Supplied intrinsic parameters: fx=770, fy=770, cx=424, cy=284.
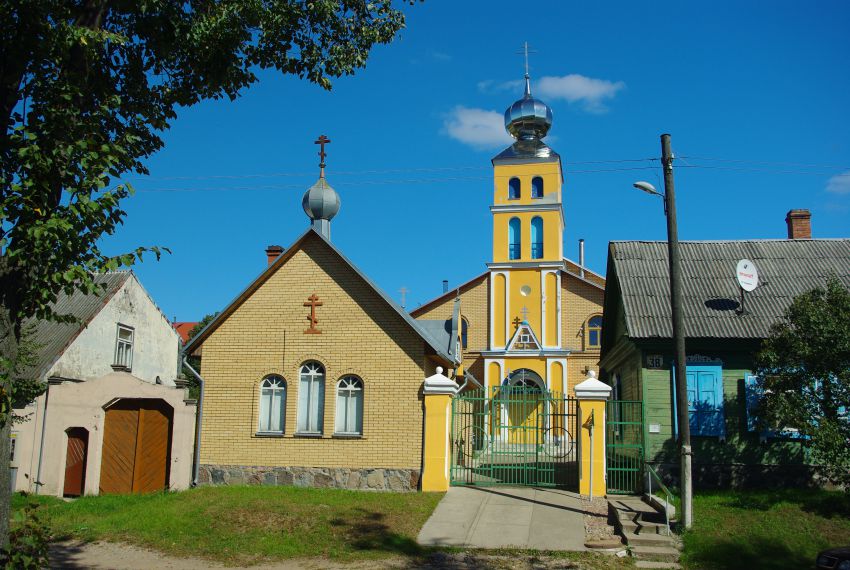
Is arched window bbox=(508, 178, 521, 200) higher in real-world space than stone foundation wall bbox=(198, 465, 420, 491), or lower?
higher

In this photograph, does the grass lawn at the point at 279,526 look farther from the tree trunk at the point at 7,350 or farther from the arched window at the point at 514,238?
the arched window at the point at 514,238

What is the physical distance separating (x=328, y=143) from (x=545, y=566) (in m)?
11.7

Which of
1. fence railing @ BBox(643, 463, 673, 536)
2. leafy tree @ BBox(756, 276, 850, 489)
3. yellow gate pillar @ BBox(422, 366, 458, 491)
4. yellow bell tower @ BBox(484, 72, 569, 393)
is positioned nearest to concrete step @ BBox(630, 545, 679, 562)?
fence railing @ BBox(643, 463, 673, 536)

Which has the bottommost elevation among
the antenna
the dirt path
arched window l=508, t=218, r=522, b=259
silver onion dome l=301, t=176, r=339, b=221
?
the dirt path

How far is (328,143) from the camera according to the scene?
18641 millimetres

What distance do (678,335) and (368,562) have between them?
6.21 m

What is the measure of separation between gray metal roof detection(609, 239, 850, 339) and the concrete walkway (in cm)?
407

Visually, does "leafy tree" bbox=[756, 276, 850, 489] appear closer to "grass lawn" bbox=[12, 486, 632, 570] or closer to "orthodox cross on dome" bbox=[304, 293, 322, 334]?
"grass lawn" bbox=[12, 486, 632, 570]

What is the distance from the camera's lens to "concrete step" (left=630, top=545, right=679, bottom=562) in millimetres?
10922

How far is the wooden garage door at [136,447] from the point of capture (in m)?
16.8

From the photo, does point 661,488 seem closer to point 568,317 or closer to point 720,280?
point 720,280

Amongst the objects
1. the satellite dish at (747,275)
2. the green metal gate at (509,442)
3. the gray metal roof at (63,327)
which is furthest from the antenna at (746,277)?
the gray metal roof at (63,327)

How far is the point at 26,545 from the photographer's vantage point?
6258 millimetres

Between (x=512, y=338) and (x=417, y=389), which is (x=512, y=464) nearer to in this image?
(x=417, y=389)
